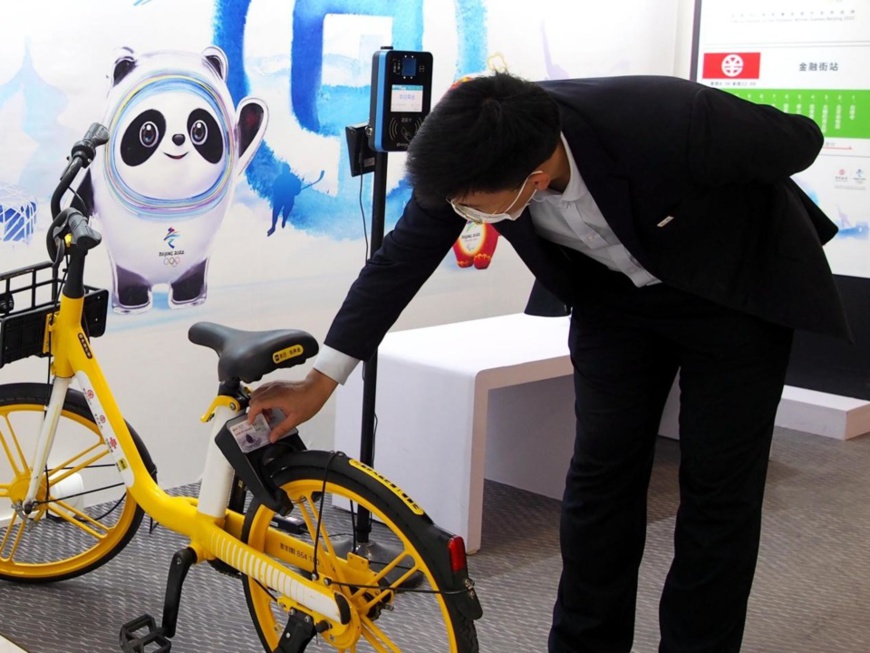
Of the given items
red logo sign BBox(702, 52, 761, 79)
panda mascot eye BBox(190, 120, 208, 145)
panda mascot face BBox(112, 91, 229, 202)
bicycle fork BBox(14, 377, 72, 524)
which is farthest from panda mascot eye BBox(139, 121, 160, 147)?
red logo sign BBox(702, 52, 761, 79)

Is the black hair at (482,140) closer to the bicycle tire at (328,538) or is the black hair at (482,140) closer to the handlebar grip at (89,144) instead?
the bicycle tire at (328,538)

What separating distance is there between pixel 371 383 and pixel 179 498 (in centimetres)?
65

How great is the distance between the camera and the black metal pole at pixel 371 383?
261 centimetres

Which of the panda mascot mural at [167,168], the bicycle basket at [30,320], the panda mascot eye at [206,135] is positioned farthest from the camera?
the panda mascot eye at [206,135]

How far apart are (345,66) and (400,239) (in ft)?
5.56

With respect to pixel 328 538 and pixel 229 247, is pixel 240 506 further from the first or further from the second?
pixel 229 247

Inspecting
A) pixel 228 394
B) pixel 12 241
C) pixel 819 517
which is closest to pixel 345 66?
pixel 12 241

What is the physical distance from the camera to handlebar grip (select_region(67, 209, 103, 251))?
2148 mm

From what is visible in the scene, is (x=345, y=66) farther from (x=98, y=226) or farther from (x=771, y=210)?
(x=771, y=210)

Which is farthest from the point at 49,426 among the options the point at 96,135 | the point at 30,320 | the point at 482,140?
the point at 482,140

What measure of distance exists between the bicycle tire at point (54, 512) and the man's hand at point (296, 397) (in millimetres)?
586

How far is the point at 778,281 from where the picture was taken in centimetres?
167

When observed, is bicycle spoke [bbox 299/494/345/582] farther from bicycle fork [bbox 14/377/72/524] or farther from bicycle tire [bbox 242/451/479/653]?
bicycle fork [bbox 14/377/72/524]

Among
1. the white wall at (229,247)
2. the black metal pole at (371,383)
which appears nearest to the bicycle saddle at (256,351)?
the black metal pole at (371,383)
